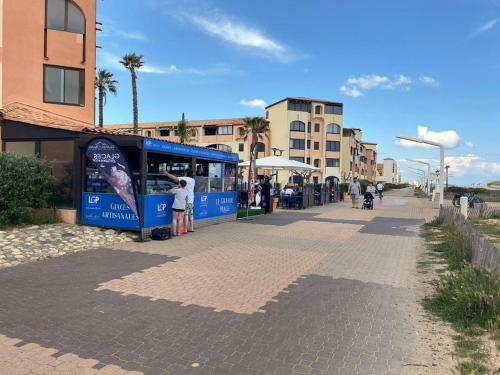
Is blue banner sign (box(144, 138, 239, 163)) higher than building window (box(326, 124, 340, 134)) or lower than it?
lower

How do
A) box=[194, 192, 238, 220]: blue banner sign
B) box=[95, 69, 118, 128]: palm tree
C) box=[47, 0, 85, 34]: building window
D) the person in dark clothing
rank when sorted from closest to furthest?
box=[194, 192, 238, 220]: blue banner sign
box=[47, 0, 85, 34]: building window
the person in dark clothing
box=[95, 69, 118, 128]: palm tree

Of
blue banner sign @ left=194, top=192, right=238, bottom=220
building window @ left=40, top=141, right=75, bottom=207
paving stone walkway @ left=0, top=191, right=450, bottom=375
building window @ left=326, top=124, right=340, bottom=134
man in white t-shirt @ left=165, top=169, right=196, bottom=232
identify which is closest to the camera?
paving stone walkway @ left=0, top=191, right=450, bottom=375

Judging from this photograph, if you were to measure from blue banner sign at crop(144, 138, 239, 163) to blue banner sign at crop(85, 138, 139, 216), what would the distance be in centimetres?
74

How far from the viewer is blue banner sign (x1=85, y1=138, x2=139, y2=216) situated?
1061 cm

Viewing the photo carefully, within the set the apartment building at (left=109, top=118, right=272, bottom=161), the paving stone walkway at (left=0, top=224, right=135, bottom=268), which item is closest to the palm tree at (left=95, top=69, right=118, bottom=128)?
the apartment building at (left=109, top=118, right=272, bottom=161)

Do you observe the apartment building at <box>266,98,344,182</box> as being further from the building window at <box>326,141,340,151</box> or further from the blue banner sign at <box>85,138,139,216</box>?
the blue banner sign at <box>85,138,139,216</box>

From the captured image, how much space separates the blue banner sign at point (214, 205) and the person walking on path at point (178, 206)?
1724mm

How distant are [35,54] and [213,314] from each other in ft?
44.5

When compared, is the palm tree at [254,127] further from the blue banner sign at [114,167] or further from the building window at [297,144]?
the blue banner sign at [114,167]

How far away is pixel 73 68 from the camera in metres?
16.2

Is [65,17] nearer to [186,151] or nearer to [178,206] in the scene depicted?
[186,151]

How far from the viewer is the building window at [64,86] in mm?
15602

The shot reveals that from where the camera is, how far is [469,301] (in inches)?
208

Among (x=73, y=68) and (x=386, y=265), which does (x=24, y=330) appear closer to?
(x=386, y=265)
